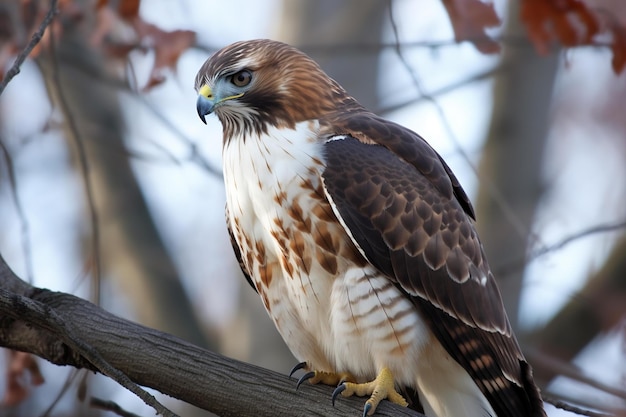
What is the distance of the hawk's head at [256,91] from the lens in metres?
3.95

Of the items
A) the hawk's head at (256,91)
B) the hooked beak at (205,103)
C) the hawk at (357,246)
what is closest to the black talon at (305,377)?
the hawk at (357,246)

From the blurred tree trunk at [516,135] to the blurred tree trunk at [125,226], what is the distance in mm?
2538

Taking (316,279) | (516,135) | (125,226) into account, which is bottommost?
(316,279)

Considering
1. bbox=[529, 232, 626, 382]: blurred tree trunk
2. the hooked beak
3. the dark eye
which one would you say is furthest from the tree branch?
bbox=[529, 232, 626, 382]: blurred tree trunk

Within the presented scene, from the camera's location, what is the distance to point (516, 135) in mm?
7504

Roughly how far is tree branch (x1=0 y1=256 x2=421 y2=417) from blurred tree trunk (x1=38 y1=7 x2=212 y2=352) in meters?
3.91

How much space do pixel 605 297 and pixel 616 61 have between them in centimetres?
201

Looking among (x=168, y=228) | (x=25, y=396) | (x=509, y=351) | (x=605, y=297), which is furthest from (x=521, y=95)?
(x=25, y=396)

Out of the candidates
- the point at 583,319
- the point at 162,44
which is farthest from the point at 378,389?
the point at 583,319

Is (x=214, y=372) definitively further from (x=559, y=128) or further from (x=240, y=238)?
(x=559, y=128)

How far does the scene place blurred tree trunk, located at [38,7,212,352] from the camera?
292 inches

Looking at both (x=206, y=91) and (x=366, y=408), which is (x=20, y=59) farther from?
(x=366, y=408)

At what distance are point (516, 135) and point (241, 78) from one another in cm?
399

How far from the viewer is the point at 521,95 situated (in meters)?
7.57
